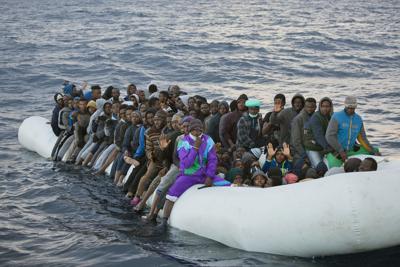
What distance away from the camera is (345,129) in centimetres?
1013

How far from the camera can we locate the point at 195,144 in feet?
32.6

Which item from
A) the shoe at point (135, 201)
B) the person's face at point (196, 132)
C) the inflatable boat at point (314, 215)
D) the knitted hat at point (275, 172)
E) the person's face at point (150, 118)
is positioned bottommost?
the shoe at point (135, 201)

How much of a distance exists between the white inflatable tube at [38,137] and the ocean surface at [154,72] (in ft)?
1.05

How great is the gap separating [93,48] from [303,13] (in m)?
17.7

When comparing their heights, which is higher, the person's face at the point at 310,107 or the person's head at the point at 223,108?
the person's face at the point at 310,107

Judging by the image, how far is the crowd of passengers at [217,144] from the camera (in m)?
10.0

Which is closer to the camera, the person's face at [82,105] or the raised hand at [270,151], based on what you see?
the raised hand at [270,151]

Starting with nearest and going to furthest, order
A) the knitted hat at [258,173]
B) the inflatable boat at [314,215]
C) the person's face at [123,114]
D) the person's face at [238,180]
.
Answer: the inflatable boat at [314,215], the knitted hat at [258,173], the person's face at [238,180], the person's face at [123,114]

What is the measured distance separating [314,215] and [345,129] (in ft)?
7.08

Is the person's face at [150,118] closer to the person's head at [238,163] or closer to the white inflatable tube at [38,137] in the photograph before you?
the person's head at [238,163]

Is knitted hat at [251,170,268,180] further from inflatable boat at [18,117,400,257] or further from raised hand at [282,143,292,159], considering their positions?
raised hand at [282,143,292,159]

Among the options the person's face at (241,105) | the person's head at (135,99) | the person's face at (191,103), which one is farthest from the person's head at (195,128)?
the person's head at (135,99)

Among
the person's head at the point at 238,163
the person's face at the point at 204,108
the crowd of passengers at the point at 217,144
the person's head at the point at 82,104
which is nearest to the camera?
the crowd of passengers at the point at 217,144

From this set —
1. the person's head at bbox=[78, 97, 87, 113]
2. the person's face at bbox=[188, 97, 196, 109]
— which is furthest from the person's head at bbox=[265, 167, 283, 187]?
the person's head at bbox=[78, 97, 87, 113]
